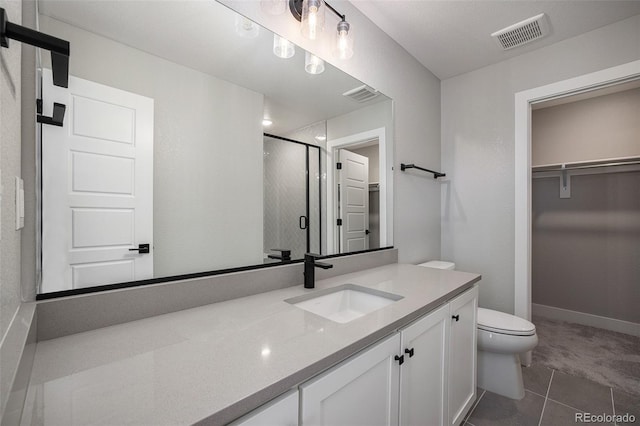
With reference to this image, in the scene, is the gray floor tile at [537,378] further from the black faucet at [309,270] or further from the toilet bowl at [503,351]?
the black faucet at [309,270]

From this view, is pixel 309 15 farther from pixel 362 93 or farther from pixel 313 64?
pixel 362 93

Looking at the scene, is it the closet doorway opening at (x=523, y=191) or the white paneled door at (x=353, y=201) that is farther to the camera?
the closet doorway opening at (x=523, y=191)

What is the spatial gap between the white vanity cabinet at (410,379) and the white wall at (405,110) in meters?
0.79

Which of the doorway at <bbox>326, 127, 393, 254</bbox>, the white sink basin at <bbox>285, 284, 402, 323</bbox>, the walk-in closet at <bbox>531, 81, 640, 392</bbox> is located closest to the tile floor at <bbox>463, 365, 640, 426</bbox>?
the walk-in closet at <bbox>531, 81, 640, 392</bbox>

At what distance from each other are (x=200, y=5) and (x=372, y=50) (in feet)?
3.93

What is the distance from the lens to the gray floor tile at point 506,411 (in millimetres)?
1588

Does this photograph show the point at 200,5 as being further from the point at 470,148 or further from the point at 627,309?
the point at 627,309

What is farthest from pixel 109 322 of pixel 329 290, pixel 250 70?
pixel 250 70

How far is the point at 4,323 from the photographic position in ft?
1.59

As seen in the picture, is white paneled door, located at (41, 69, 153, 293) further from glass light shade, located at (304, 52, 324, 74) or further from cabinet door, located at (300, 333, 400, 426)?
glass light shade, located at (304, 52, 324, 74)

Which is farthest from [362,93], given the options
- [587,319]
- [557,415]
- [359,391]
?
[587,319]

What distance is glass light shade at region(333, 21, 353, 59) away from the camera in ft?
4.77

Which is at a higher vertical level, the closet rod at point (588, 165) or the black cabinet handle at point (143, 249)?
the closet rod at point (588, 165)

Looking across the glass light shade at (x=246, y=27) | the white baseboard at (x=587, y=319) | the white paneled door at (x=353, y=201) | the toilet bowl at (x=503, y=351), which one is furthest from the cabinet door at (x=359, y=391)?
the white baseboard at (x=587, y=319)
